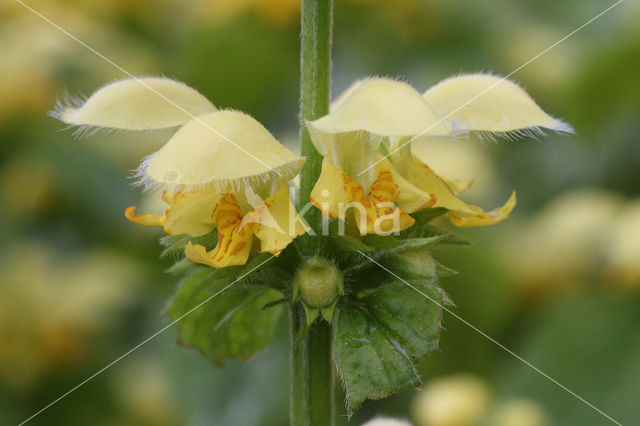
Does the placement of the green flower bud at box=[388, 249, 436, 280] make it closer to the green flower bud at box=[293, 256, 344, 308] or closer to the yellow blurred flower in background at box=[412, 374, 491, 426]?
the green flower bud at box=[293, 256, 344, 308]

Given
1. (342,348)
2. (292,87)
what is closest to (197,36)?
(292,87)

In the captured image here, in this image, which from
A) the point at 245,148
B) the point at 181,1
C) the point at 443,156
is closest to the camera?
the point at 245,148

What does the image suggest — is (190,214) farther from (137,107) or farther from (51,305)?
(51,305)

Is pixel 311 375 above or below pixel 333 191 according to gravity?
below

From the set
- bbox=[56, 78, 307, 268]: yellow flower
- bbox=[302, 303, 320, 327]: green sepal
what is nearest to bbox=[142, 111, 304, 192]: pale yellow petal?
bbox=[56, 78, 307, 268]: yellow flower

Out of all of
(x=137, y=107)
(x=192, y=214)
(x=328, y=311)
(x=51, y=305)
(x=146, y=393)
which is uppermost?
(x=137, y=107)

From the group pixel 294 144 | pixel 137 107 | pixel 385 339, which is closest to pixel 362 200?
pixel 385 339

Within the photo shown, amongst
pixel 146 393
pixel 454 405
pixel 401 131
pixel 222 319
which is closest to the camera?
pixel 401 131

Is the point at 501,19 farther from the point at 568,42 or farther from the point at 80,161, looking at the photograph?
the point at 80,161
